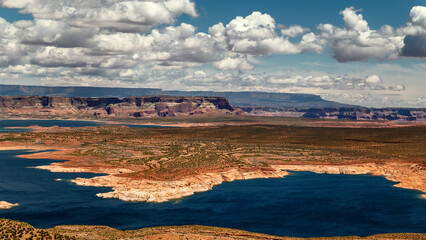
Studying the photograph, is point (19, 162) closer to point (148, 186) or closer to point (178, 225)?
point (148, 186)

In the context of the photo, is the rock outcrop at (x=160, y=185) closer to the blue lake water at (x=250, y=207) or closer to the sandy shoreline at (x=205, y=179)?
the sandy shoreline at (x=205, y=179)

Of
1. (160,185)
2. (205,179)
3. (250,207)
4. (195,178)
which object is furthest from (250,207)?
A: (195,178)

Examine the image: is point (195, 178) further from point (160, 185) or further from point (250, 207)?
point (250, 207)

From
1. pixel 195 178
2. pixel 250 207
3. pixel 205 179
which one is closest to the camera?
pixel 250 207

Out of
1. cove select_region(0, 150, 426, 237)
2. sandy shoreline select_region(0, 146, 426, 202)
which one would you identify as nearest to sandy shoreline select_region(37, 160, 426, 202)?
sandy shoreline select_region(0, 146, 426, 202)

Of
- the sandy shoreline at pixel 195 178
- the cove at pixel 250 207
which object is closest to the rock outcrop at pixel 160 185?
the sandy shoreline at pixel 195 178

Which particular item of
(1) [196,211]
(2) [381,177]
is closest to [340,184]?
(2) [381,177]

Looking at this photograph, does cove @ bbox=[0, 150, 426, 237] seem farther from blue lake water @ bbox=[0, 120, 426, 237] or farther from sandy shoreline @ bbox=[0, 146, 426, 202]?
sandy shoreline @ bbox=[0, 146, 426, 202]

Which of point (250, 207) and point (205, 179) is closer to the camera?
point (250, 207)
